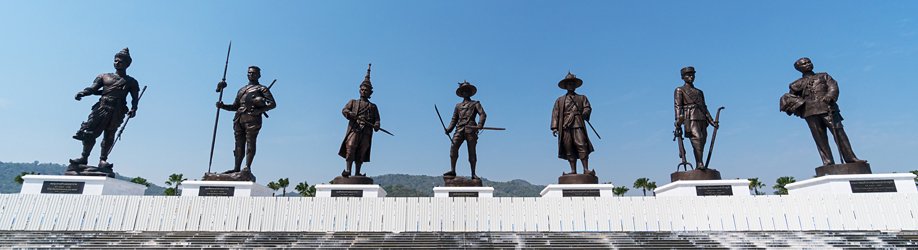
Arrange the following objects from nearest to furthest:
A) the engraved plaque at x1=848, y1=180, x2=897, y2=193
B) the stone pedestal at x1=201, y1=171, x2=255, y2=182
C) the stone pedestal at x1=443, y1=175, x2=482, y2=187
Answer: the engraved plaque at x1=848, y1=180, x2=897, y2=193
the stone pedestal at x1=201, y1=171, x2=255, y2=182
the stone pedestal at x1=443, y1=175, x2=482, y2=187

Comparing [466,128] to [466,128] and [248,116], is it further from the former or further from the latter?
[248,116]

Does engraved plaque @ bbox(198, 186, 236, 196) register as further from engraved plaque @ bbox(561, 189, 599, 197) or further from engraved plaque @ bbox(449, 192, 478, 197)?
engraved plaque @ bbox(561, 189, 599, 197)

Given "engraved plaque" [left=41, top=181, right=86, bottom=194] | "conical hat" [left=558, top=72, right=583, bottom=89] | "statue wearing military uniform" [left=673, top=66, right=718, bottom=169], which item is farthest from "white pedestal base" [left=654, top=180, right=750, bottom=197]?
"engraved plaque" [left=41, top=181, right=86, bottom=194]

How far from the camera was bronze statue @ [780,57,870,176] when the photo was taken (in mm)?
10508

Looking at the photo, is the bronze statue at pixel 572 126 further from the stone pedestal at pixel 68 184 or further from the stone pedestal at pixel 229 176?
the stone pedestal at pixel 68 184

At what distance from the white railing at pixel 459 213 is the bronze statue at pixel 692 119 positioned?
202 cm

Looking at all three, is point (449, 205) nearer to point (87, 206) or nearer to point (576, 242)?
point (576, 242)

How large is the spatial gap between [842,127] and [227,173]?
623 inches

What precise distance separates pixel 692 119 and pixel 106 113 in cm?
1542

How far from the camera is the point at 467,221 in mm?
9430

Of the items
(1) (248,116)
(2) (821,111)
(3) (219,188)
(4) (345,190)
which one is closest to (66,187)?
(3) (219,188)

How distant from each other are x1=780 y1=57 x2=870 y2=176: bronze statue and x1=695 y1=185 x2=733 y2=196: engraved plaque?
8.00ft

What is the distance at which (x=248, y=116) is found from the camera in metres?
11.5

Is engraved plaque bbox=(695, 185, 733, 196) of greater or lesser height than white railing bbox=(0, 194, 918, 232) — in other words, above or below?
above
